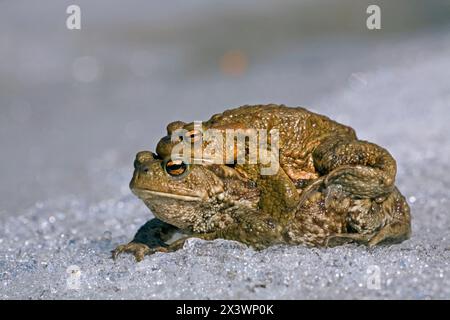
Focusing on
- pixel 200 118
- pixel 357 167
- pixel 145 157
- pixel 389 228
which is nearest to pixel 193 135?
pixel 145 157

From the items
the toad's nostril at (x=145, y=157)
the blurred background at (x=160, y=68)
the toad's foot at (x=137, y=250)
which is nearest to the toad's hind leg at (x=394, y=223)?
the toad's foot at (x=137, y=250)

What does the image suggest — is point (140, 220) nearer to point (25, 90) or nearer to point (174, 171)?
point (174, 171)

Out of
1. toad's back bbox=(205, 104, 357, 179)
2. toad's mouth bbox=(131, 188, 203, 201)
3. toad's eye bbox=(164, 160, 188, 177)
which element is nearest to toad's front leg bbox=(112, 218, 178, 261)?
toad's mouth bbox=(131, 188, 203, 201)

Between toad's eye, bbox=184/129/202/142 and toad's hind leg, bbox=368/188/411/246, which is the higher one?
toad's eye, bbox=184/129/202/142

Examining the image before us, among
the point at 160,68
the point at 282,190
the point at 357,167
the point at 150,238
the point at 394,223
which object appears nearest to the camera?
the point at 357,167

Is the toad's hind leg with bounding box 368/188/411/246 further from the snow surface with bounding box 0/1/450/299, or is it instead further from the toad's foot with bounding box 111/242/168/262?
the toad's foot with bounding box 111/242/168/262

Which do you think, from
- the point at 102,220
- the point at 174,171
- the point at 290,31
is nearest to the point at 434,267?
the point at 174,171

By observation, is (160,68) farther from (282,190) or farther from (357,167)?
(357,167)
